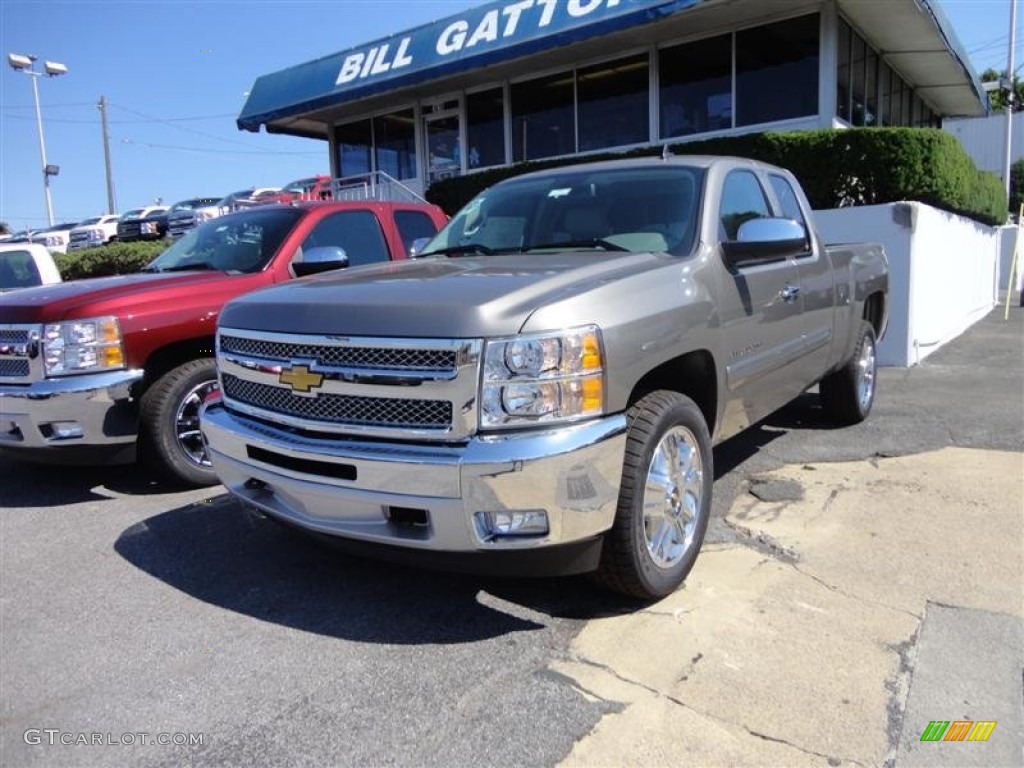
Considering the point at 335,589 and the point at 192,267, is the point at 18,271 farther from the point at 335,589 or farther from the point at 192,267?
the point at 335,589

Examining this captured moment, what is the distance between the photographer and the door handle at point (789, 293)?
461 cm

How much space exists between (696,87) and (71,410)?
1294cm

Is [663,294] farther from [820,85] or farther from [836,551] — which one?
[820,85]

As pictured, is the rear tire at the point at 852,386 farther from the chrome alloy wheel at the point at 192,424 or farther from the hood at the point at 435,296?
the chrome alloy wheel at the point at 192,424

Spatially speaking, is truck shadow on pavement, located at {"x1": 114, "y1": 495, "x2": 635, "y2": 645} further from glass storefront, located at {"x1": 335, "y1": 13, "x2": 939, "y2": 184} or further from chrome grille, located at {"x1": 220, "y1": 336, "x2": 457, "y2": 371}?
glass storefront, located at {"x1": 335, "y1": 13, "x2": 939, "y2": 184}

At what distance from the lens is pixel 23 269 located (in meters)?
8.90

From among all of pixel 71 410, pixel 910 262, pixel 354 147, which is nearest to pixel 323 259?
pixel 71 410

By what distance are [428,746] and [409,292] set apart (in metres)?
1.67

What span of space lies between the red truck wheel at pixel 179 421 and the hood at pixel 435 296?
133 cm

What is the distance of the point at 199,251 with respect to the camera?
6.28m

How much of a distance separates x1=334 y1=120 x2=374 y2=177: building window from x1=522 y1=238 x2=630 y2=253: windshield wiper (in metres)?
17.3

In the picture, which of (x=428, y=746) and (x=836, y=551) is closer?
(x=428, y=746)

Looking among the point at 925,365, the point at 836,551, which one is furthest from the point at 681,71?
the point at 836,551

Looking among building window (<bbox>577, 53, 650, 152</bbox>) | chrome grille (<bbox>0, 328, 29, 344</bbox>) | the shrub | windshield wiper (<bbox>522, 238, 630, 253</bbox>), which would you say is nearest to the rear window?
chrome grille (<bbox>0, 328, 29, 344</bbox>)
